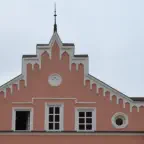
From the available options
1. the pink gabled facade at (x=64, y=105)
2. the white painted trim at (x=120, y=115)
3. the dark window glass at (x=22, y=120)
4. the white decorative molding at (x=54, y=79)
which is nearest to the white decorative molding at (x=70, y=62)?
the pink gabled facade at (x=64, y=105)

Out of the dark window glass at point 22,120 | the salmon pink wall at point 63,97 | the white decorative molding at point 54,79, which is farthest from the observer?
the white decorative molding at point 54,79

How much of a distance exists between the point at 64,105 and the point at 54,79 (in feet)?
5.13

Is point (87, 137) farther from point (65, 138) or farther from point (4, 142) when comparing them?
point (4, 142)

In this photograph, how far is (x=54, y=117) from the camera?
33469 millimetres

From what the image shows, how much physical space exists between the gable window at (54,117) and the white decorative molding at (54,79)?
1.22 metres

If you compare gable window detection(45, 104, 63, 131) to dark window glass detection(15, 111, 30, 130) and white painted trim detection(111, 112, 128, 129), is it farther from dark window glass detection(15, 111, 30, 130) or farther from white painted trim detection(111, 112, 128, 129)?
white painted trim detection(111, 112, 128, 129)

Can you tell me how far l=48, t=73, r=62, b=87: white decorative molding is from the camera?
33.7m

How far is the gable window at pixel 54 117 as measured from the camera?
1312 inches

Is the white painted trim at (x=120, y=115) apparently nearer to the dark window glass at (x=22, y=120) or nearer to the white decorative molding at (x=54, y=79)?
the white decorative molding at (x=54, y=79)

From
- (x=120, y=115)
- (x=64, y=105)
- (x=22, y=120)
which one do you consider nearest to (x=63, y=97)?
(x=64, y=105)

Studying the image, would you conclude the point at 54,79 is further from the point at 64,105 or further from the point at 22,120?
the point at 22,120

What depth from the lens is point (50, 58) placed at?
112 ft

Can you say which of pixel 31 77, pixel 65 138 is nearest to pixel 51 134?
pixel 65 138

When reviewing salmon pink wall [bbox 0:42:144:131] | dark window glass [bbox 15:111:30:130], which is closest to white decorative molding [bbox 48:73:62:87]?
salmon pink wall [bbox 0:42:144:131]
